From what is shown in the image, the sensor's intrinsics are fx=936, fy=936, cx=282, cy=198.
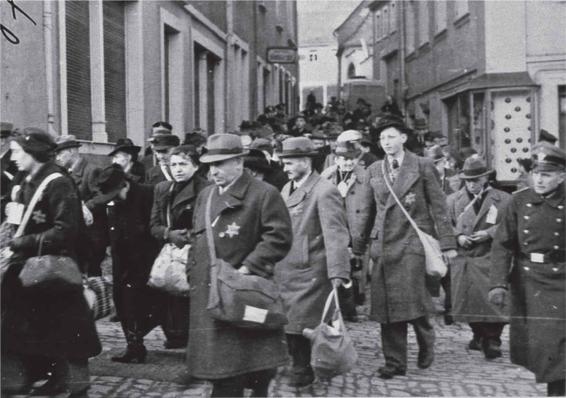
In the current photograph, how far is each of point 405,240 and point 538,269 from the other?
1.50 metres

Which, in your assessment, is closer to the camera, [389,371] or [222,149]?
[222,149]

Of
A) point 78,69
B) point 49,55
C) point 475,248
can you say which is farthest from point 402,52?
point 475,248

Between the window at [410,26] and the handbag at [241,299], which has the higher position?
the window at [410,26]

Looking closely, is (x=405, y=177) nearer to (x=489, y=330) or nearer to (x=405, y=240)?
(x=405, y=240)

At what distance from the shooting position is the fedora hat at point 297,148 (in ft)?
22.7

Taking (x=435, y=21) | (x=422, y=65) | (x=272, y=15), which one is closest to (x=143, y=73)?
(x=435, y=21)

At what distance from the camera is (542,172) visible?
6.11 metres

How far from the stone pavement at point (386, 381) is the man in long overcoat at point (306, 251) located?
14.6 inches

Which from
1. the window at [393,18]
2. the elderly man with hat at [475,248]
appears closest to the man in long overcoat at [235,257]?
the elderly man with hat at [475,248]

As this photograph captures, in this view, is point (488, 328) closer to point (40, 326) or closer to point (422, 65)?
point (40, 326)

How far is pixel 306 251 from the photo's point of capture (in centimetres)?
679

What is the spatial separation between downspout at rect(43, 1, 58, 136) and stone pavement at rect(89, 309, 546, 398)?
10.8 feet

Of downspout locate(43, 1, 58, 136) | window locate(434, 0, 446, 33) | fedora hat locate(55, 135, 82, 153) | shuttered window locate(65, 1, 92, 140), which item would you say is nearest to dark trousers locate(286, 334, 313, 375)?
fedora hat locate(55, 135, 82, 153)

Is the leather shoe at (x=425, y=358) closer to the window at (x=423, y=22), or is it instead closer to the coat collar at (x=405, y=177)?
the coat collar at (x=405, y=177)
